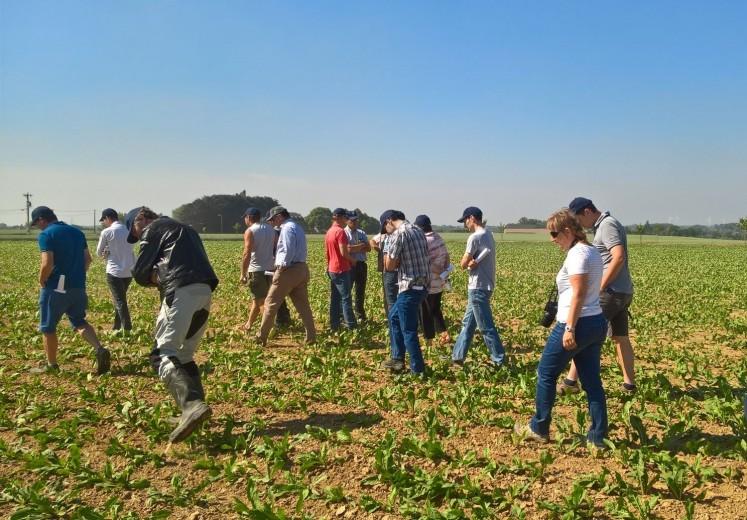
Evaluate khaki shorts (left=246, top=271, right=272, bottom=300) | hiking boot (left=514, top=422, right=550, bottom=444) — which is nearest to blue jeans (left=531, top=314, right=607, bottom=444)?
hiking boot (left=514, top=422, right=550, bottom=444)

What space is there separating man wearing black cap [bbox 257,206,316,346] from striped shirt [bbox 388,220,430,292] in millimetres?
2012

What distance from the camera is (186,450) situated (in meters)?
4.24

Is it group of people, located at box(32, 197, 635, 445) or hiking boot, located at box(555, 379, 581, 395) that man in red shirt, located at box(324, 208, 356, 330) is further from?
hiking boot, located at box(555, 379, 581, 395)

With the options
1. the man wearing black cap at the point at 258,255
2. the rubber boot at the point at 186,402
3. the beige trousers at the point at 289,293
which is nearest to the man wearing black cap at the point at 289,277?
the beige trousers at the point at 289,293

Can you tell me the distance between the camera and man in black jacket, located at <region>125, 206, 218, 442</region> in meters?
4.51

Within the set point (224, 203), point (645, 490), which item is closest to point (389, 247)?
point (645, 490)

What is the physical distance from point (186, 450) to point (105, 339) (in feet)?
15.5

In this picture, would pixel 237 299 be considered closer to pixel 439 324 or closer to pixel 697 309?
pixel 439 324

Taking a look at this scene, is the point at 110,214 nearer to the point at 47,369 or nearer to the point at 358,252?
the point at 47,369

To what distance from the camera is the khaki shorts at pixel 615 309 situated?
5.12 meters

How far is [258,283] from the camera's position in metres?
8.35

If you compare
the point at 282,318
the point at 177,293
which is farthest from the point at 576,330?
the point at 282,318

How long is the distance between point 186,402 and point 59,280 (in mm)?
2934

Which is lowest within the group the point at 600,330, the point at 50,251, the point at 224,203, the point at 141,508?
the point at 141,508
